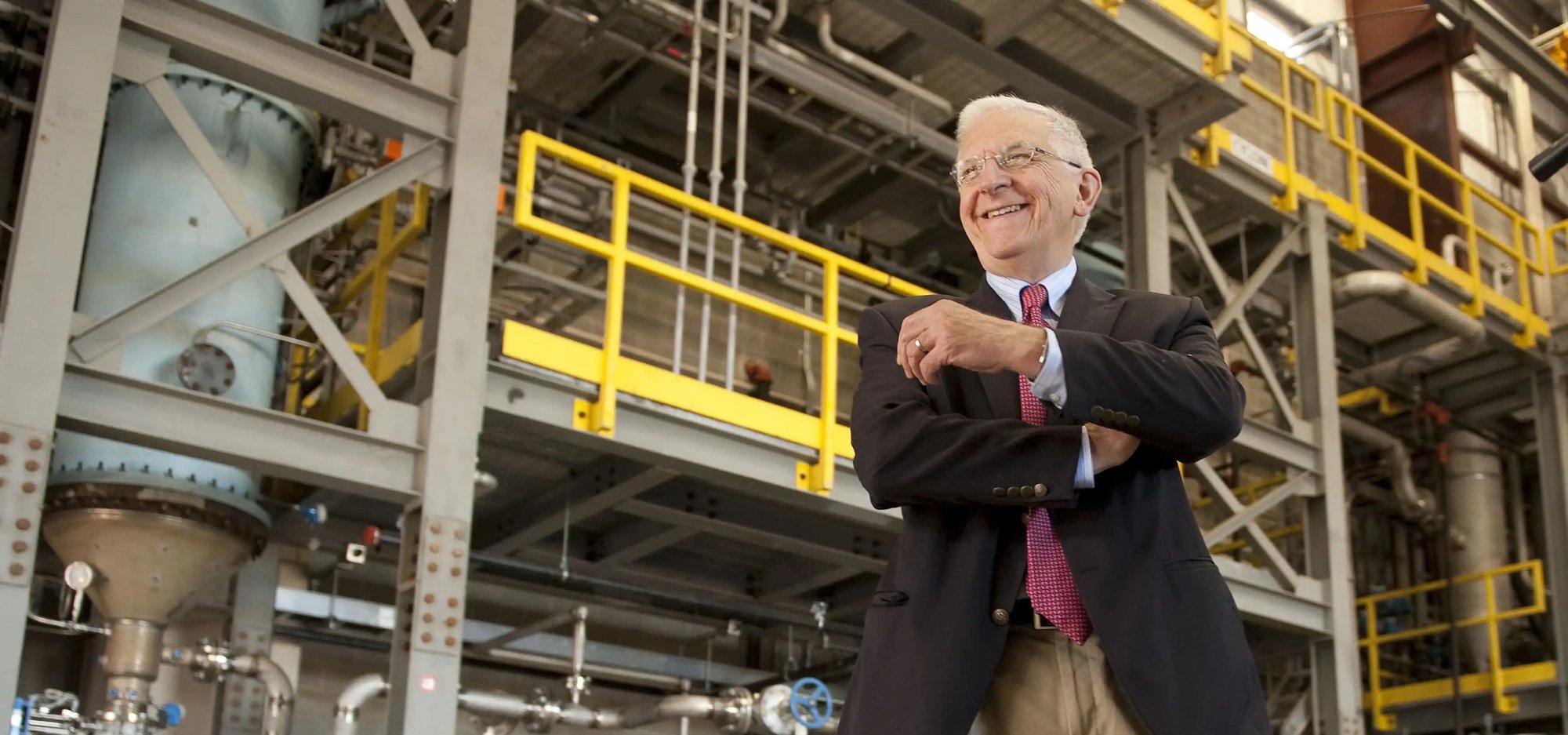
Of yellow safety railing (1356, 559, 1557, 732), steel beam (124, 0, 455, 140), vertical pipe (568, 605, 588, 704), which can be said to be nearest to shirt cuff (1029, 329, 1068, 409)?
steel beam (124, 0, 455, 140)

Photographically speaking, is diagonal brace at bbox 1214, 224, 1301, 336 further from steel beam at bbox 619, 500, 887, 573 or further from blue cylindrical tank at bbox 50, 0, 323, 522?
blue cylindrical tank at bbox 50, 0, 323, 522

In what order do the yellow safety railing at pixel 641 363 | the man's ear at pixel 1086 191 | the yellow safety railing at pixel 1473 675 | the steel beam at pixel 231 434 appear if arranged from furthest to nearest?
the yellow safety railing at pixel 1473 675
the yellow safety railing at pixel 641 363
the steel beam at pixel 231 434
the man's ear at pixel 1086 191

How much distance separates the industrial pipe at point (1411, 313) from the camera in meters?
12.7

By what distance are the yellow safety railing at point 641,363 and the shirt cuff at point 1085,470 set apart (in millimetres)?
5989

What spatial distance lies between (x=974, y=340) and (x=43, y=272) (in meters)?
5.31

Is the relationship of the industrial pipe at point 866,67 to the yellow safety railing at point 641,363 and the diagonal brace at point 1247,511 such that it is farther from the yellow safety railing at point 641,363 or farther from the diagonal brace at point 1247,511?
the diagonal brace at point 1247,511

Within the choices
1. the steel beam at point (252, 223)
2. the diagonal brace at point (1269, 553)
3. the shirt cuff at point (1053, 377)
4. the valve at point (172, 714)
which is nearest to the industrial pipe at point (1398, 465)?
the diagonal brace at point (1269, 553)

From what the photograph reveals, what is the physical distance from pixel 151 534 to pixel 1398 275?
34.5ft

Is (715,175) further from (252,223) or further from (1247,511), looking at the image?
(1247,511)

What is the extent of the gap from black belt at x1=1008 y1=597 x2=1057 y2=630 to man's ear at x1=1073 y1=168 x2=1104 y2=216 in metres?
0.63

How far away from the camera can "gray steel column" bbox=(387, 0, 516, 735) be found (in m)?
6.64

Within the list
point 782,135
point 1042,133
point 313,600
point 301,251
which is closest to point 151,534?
point 301,251

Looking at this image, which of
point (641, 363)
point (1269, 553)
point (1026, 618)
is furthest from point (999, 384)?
point (1269, 553)

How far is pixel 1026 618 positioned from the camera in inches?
77.7
